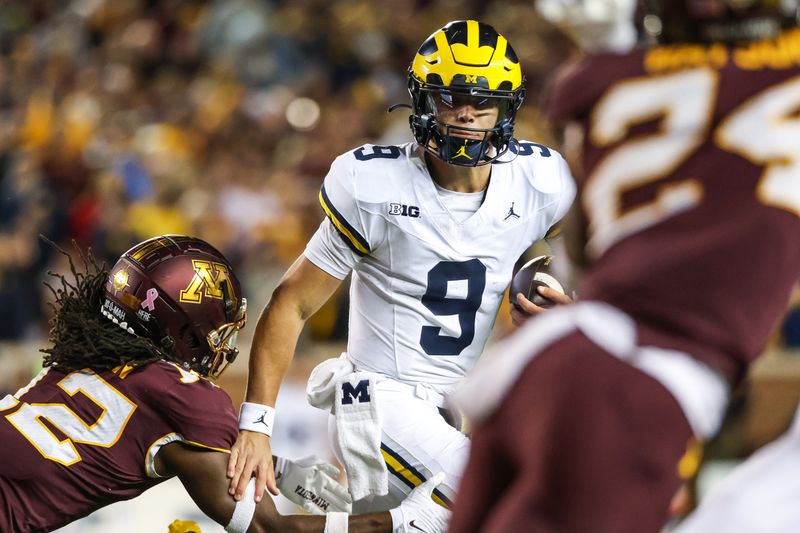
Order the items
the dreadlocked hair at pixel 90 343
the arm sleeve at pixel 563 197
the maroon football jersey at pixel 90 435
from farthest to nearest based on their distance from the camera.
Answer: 1. the arm sleeve at pixel 563 197
2. the dreadlocked hair at pixel 90 343
3. the maroon football jersey at pixel 90 435

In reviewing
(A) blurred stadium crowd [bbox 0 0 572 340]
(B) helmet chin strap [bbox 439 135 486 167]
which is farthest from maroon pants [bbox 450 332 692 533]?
(A) blurred stadium crowd [bbox 0 0 572 340]

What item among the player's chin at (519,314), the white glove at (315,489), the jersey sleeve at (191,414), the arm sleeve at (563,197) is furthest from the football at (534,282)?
the jersey sleeve at (191,414)

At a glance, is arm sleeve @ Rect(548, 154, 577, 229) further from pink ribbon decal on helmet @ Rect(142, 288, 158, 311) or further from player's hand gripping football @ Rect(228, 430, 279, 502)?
pink ribbon decal on helmet @ Rect(142, 288, 158, 311)

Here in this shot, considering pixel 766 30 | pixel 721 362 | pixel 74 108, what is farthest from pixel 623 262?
pixel 74 108

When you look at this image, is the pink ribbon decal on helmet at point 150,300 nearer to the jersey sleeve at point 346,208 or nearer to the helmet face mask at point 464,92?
the jersey sleeve at point 346,208

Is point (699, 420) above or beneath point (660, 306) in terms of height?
beneath

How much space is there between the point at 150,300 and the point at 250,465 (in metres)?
0.54

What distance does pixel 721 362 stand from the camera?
6.22ft

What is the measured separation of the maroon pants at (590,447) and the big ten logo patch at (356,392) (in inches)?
67.6

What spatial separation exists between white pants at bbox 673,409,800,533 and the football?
1.54 meters

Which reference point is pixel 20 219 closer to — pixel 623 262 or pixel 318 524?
pixel 318 524

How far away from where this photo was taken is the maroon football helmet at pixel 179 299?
11.0 feet

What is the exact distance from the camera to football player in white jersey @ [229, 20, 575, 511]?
3.56m

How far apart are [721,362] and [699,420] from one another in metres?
0.10
